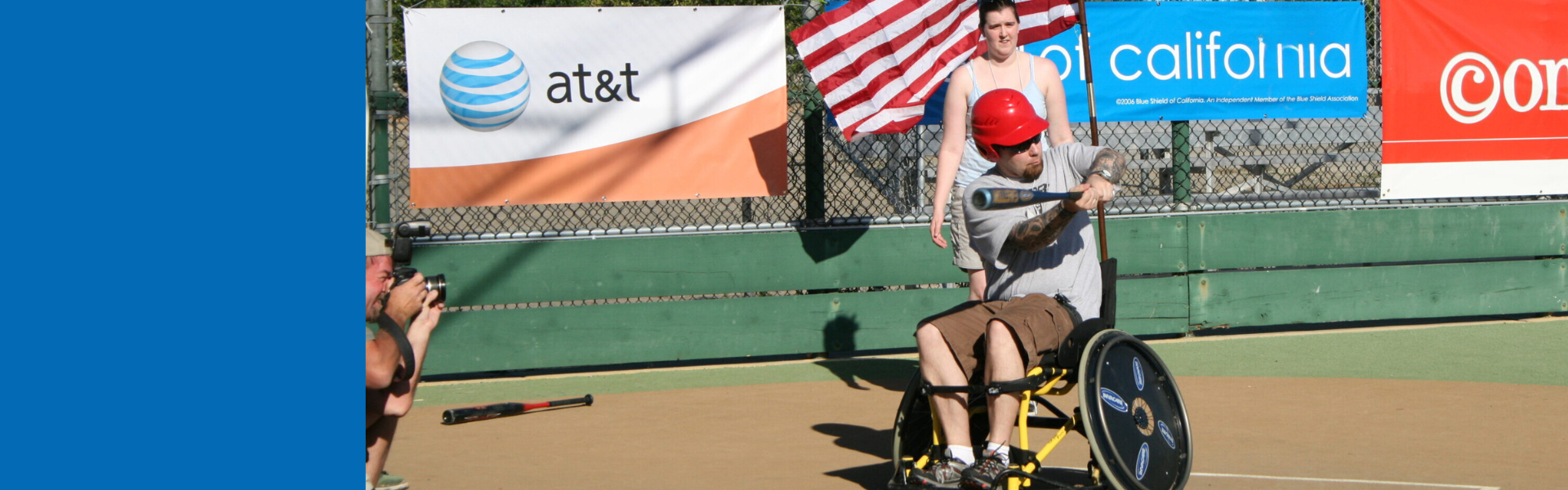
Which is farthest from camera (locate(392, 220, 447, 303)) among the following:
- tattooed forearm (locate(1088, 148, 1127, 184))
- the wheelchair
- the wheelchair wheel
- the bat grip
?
the bat grip

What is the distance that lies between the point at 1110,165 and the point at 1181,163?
394cm

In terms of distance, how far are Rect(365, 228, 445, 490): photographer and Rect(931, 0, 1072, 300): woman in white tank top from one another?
96.3 inches

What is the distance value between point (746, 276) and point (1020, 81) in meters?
2.09

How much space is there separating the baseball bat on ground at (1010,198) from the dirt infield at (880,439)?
3.93 ft

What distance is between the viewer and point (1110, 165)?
12.5 feet

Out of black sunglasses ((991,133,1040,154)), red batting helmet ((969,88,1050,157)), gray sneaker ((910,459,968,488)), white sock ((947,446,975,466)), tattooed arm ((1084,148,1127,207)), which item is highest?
red batting helmet ((969,88,1050,157))

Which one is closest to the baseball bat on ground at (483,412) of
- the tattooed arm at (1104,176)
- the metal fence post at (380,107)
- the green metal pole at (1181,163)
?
the metal fence post at (380,107)

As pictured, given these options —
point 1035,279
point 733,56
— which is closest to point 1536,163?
point 733,56

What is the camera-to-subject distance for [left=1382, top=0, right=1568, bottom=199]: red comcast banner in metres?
7.60

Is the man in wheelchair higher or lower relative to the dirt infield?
higher

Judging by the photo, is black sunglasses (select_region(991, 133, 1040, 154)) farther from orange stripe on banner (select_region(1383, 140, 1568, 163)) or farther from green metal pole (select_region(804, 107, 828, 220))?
orange stripe on banner (select_region(1383, 140, 1568, 163))

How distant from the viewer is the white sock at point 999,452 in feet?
12.0

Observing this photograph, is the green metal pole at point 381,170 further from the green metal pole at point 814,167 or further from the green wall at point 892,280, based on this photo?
the green metal pole at point 814,167

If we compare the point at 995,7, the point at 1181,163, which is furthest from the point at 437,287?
the point at 1181,163
